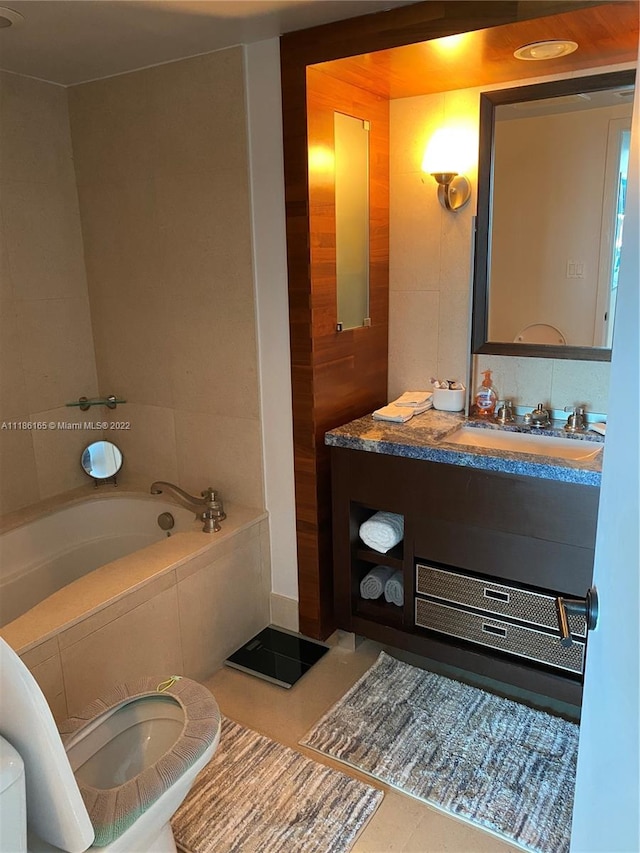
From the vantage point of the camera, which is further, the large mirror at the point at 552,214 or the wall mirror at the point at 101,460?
the wall mirror at the point at 101,460

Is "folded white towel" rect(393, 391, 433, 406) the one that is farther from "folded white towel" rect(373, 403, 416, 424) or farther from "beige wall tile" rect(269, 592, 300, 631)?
"beige wall tile" rect(269, 592, 300, 631)

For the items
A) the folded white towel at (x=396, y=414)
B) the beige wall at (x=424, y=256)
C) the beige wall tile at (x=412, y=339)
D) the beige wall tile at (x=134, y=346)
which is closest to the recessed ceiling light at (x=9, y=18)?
the beige wall tile at (x=134, y=346)

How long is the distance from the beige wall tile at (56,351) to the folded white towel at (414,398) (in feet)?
4.54

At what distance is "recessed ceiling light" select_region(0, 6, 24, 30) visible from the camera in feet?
5.85

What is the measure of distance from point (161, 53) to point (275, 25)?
0.48 meters

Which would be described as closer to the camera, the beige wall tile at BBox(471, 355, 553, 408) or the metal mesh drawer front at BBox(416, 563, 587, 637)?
the metal mesh drawer front at BBox(416, 563, 587, 637)

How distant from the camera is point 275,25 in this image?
6.44 feet

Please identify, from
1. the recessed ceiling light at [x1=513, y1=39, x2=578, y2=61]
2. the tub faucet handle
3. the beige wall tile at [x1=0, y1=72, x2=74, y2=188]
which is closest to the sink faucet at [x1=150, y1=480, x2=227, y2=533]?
the tub faucet handle

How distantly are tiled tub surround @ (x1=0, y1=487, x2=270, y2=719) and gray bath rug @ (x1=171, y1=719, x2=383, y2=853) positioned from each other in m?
0.41

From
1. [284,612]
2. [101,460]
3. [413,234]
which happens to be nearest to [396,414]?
[413,234]

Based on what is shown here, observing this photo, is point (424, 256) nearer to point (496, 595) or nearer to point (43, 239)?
point (496, 595)

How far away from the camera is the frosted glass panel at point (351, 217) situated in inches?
89.4

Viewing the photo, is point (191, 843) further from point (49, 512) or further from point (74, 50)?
point (74, 50)

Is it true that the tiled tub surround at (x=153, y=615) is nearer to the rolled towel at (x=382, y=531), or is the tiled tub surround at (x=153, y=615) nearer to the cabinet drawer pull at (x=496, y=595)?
the rolled towel at (x=382, y=531)
